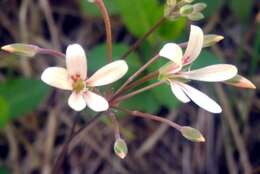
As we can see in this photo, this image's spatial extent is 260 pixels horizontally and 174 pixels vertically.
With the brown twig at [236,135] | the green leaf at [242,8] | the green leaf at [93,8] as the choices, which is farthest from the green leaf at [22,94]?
the green leaf at [242,8]

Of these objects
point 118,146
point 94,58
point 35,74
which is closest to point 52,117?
point 35,74

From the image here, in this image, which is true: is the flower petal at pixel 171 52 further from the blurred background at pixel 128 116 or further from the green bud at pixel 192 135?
the blurred background at pixel 128 116

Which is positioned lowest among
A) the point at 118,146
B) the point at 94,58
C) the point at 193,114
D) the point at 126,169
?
the point at 126,169

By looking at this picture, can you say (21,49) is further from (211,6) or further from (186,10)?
(211,6)

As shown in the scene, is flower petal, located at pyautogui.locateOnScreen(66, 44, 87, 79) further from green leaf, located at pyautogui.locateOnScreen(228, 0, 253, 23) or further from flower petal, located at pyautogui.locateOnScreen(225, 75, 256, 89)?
green leaf, located at pyautogui.locateOnScreen(228, 0, 253, 23)

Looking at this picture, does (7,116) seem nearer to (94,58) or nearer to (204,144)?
(94,58)

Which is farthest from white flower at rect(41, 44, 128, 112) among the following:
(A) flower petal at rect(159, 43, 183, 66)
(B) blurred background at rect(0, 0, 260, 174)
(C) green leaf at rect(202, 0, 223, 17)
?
(C) green leaf at rect(202, 0, 223, 17)
